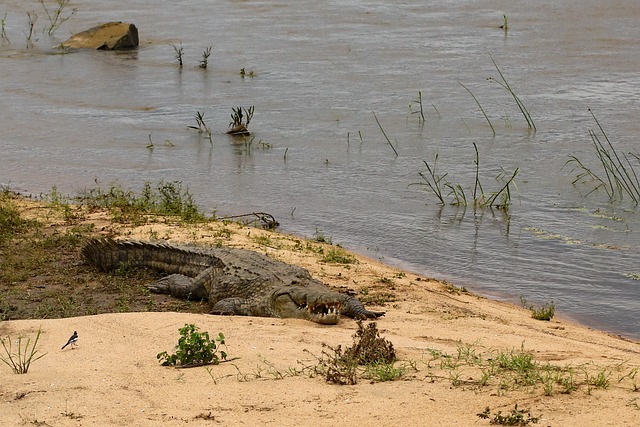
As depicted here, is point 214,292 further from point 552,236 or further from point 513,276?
point 552,236

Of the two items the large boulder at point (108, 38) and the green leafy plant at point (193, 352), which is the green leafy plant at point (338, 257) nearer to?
the green leafy plant at point (193, 352)

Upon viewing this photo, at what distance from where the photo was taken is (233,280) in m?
7.59

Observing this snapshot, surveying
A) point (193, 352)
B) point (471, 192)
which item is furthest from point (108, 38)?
point (193, 352)

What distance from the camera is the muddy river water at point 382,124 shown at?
945 centimetres

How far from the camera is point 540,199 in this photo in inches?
418

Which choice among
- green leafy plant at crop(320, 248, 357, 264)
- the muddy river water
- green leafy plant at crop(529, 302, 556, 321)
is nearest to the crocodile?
green leafy plant at crop(320, 248, 357, 264)

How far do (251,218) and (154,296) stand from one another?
8.80ft

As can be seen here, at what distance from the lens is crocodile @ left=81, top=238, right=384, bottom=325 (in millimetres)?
7016

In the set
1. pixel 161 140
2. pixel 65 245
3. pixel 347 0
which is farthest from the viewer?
pixel 347 0

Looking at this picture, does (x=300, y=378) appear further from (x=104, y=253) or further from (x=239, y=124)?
(x=239, y=124)

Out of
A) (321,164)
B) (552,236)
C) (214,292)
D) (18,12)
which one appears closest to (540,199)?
(552,236)

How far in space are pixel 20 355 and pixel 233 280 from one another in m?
2.31

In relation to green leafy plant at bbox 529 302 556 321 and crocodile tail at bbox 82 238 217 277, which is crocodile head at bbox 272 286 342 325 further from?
green leafy plant at bbox 529 302 556 321

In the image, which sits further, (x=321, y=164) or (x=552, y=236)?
(x=321, y=164)
